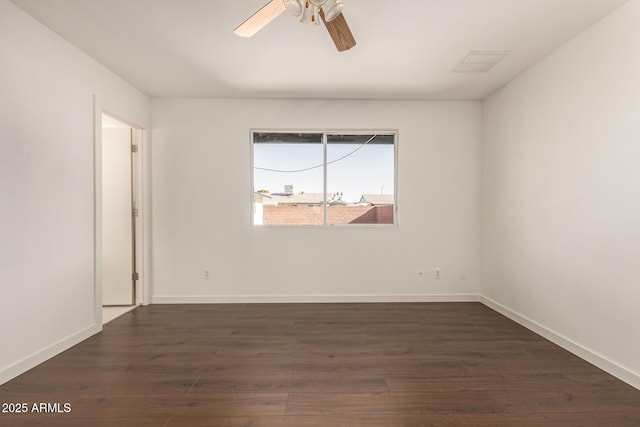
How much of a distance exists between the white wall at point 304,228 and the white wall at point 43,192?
104cm

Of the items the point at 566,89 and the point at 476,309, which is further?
the point at 476,309

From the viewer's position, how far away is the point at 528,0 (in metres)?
2.07

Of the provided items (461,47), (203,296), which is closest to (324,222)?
(203,296)

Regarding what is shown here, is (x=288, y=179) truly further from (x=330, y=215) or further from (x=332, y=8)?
(x=332, y=8)

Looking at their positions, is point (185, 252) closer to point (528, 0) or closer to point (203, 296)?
point (203, 296)

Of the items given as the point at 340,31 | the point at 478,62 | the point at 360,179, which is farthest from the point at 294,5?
the point at 360,179

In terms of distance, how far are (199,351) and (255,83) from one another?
9.03 feet

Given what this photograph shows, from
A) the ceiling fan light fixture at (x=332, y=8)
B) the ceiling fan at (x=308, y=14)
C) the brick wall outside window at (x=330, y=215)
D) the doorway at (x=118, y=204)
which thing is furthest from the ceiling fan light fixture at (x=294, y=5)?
the doorway at (x=118, y=204)

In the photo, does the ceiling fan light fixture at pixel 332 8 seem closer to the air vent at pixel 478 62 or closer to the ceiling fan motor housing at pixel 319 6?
the ceiling fan motor housing at pixel 319 6

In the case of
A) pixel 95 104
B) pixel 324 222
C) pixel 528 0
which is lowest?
pixel 324 222

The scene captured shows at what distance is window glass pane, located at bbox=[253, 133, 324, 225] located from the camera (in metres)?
4.00

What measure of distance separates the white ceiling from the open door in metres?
0.74

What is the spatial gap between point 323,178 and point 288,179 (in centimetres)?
46

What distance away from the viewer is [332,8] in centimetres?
176
